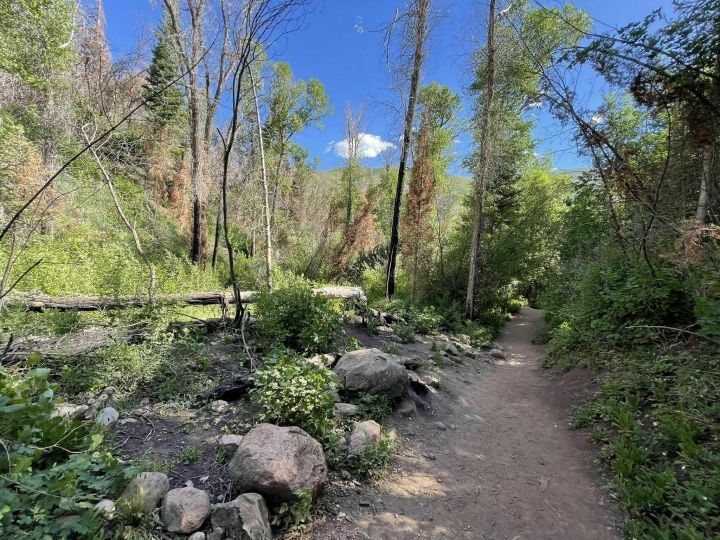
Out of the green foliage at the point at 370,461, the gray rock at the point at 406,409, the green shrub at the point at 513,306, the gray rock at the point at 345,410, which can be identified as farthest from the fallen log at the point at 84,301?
the green shrub at the point at 513,306

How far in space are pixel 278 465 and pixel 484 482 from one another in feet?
6.92

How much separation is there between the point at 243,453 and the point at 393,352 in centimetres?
387

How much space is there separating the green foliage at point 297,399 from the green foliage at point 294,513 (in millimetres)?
710

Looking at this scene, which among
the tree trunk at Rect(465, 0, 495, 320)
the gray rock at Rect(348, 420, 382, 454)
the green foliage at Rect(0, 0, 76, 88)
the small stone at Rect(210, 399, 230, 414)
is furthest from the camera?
the tree trunk at Rect(465, 0, 495, 320)

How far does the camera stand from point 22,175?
726cm

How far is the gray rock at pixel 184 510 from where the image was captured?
2.08 meters

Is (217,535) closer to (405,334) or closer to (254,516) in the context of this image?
(254,516)

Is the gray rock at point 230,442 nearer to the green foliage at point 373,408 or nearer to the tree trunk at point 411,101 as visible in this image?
the green foliage at point 373,408

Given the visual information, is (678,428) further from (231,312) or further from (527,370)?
(231,312)

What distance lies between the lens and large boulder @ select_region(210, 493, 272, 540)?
7.00 feet

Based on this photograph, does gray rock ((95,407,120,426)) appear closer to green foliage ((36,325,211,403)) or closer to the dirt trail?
Result: green foliage ((36,325,211,403))

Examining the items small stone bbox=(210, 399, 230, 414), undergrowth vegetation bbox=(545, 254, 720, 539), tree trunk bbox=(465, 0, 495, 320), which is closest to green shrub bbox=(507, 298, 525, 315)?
tree trunk bbox=(465, 0, 495, 320)

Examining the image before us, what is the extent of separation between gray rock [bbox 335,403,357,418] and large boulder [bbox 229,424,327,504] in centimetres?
89

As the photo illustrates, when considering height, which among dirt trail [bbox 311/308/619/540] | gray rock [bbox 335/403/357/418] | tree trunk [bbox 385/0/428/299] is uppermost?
tree trunk [bbox 385/0/428/299]
